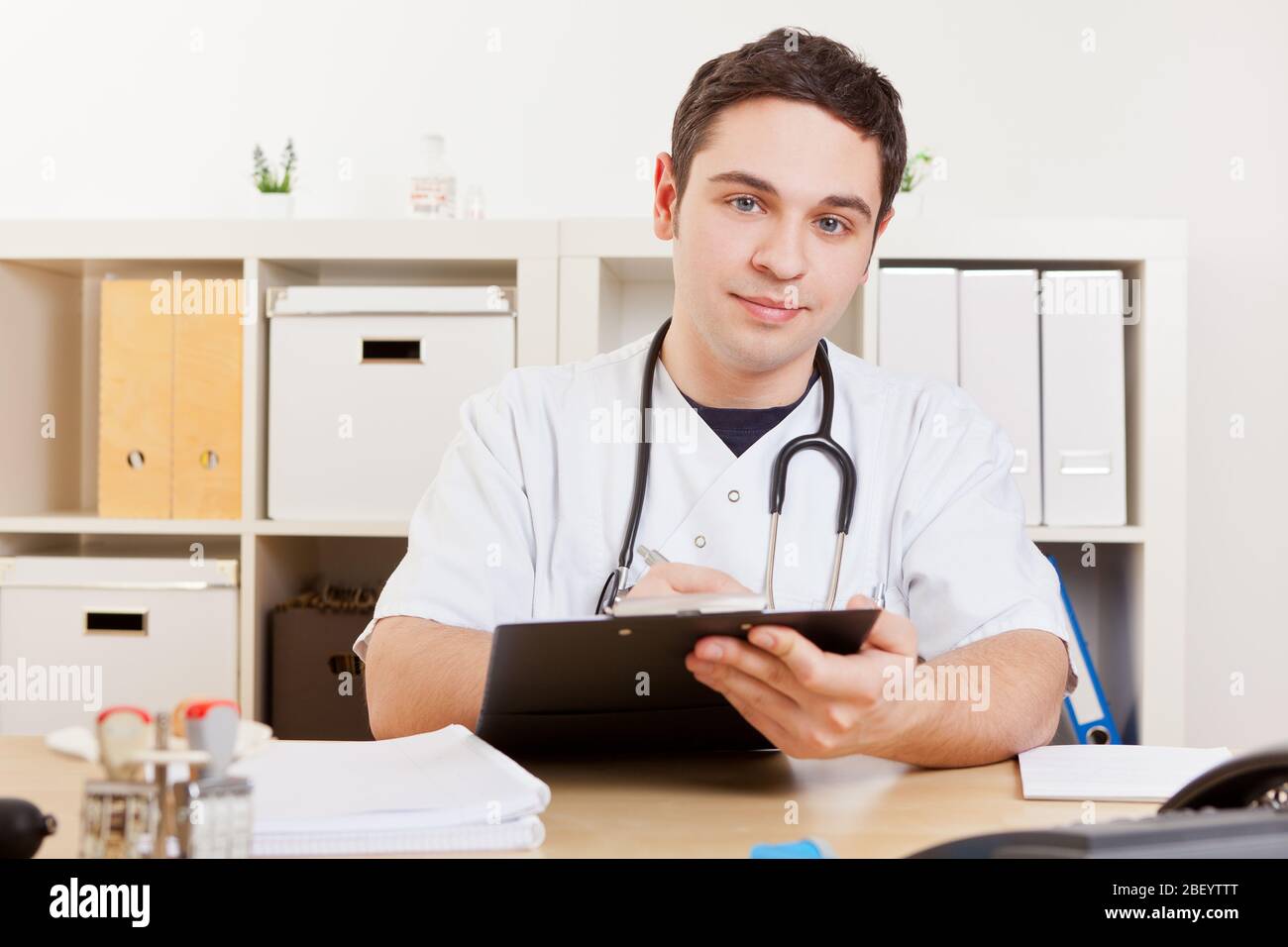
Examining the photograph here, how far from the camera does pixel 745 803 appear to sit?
82 centimetres

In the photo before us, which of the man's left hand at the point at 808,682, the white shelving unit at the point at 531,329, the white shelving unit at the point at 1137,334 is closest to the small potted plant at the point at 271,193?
the white shelving unit at the point at 531,329

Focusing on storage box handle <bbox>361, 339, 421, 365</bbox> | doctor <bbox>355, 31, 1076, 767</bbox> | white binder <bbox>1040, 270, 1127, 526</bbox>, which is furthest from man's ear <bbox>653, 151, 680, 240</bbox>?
white binder <bbox>1040, 270, 1127, 526</bbox>

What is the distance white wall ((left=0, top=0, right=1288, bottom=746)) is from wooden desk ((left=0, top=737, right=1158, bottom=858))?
1483 millimetres

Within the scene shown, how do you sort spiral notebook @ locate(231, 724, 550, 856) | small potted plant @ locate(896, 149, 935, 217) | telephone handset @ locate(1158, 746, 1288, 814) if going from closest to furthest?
telephone handset @ locate(1158, 746, 1288, 814) < spiral notebook @ locate(231, 724, 550, 856) < small potted plant @ locate(896, 149, 935, 217)

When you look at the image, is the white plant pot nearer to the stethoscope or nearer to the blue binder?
the stethoscope

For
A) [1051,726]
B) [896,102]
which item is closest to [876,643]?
[1051,726]

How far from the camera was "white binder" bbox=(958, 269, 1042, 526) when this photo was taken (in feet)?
6.14

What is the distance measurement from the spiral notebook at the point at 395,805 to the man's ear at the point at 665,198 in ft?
2.81

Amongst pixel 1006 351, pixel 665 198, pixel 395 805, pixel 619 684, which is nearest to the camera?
pixel 395 805

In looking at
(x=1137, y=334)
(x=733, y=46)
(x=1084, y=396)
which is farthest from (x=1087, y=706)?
(x=733, y=46)

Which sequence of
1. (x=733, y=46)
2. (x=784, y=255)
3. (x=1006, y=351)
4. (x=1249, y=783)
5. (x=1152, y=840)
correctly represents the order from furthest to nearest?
(x=733, y=46) < (x=1006, y=351) < (x=784, y=255) < (x=1249, y=783) < (x=1152, y=840)

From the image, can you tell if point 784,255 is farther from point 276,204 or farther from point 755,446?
point 276,204

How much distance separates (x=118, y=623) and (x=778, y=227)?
53.9 inches
